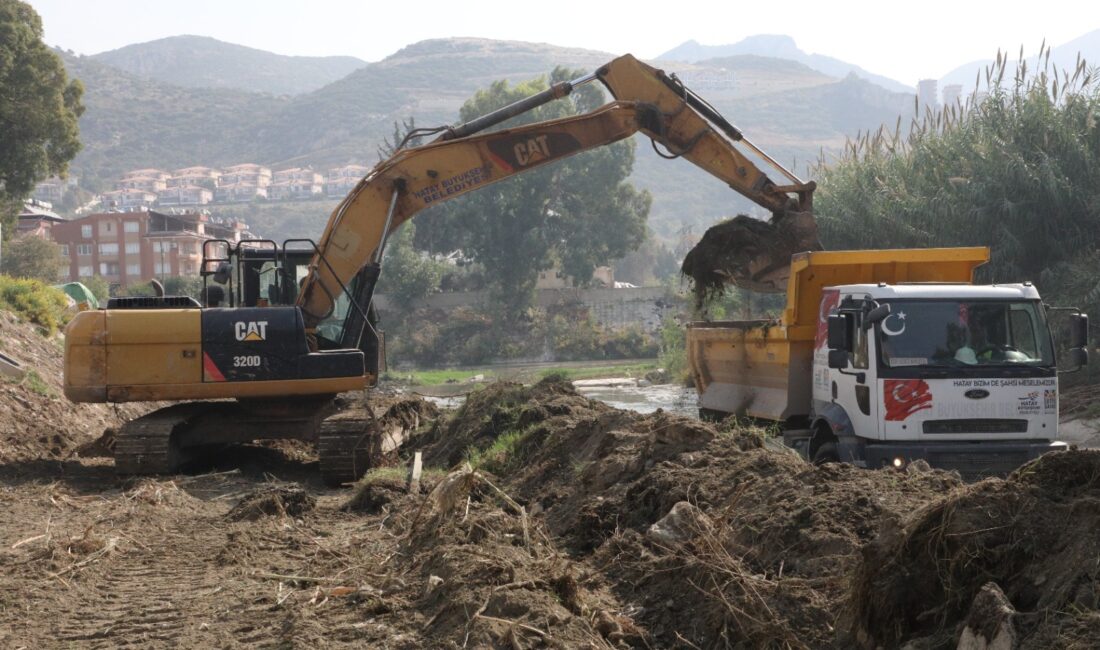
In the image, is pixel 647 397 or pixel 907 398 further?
pixel 647 397

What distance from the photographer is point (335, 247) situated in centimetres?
1569

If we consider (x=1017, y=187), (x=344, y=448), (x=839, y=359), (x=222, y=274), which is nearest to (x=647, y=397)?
(x=1017, y=187)

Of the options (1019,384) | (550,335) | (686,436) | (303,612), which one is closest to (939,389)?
(1019,384)

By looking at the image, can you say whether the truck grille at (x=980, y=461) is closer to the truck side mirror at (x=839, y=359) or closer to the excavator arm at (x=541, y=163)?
the truck side mirror at (x=839, y=359)

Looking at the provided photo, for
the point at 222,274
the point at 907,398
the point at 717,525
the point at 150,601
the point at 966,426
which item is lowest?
the point at 150,601

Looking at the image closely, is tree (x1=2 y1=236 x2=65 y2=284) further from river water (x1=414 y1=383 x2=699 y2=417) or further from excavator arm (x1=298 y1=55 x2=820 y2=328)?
excavator arm (x1=298 y1=55 x2=820 y2=328)

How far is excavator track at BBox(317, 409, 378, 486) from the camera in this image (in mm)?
14125

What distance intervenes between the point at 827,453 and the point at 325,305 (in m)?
6.81

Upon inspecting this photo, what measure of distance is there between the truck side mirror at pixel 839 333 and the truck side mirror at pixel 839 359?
4 cm

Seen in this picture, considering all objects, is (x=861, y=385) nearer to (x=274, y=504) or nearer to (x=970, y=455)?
(x=970, y=455)

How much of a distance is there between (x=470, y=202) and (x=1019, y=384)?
61080 mm

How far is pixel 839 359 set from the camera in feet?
39.0

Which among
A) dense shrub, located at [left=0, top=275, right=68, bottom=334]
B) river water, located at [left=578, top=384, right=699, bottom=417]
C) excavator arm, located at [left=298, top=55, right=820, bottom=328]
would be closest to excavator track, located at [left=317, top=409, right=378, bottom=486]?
excavator arm, located at [left=298, top=55, right=820, bottom=328]

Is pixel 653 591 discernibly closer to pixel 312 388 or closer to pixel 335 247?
pixel 312 388
